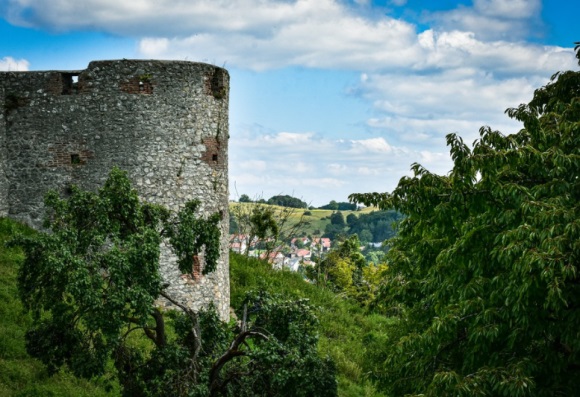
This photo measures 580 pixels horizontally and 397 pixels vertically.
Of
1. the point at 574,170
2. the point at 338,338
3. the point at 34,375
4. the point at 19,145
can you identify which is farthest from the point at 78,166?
the point at 574,170

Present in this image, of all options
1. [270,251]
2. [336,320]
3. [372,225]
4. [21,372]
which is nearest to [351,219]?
[372,225]

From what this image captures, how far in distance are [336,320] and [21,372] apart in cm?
1568

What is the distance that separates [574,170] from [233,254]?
19084 millimetres

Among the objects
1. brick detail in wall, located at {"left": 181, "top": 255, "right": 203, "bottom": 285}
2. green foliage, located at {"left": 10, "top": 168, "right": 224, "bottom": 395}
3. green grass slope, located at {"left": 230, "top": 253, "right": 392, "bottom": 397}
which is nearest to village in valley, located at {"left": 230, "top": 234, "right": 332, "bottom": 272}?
green grass slope, located at {"left": 230, "top": 253, "right": 392, "bottom": 397}

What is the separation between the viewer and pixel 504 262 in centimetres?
1244

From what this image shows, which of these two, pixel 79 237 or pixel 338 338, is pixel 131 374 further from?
pixel 338 338

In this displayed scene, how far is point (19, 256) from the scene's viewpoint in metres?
21.5

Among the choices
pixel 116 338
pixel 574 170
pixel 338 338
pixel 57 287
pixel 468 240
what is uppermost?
pixel 574 170

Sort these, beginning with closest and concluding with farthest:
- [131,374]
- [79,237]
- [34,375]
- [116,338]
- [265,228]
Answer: [116,338]
[79,237]
[131,374]
[34,375]
[265,228]

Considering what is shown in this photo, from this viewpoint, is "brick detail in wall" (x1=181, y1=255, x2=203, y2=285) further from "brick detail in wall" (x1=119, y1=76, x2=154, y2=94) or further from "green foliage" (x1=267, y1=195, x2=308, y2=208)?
"green foliage" (x1=267, y1=195, x2=308, y2=208)

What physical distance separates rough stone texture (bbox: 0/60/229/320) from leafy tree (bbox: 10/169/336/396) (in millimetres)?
6657

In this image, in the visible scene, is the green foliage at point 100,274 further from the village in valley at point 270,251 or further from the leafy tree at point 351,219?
the leafy tree at point 351,219

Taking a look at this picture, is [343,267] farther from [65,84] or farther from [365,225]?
[365,225]

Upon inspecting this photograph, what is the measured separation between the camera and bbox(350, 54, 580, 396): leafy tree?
1157cm
